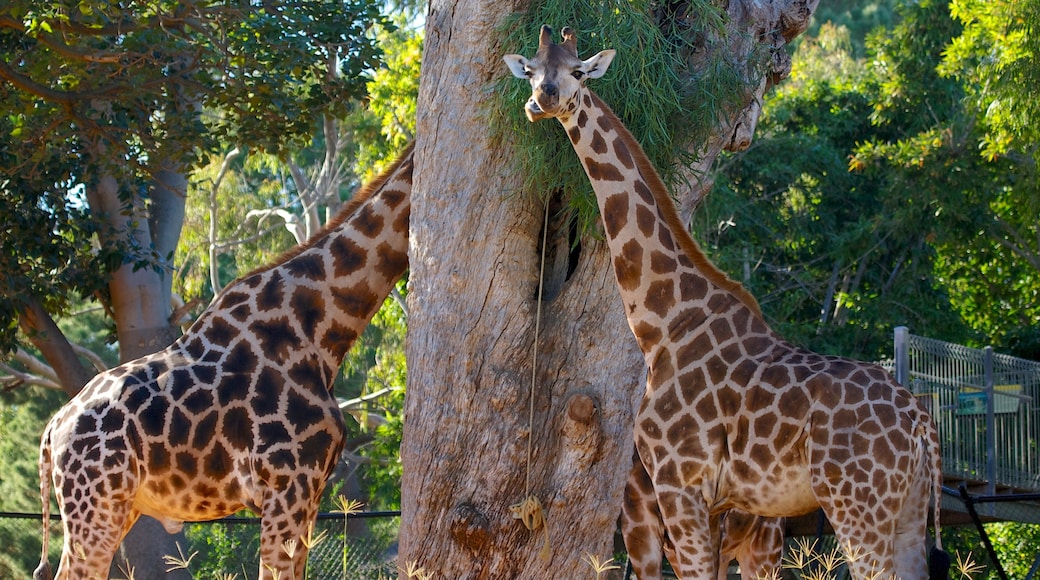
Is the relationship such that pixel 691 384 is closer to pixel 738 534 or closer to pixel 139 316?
pixel 738 534

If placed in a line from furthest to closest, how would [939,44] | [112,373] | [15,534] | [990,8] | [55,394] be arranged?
[55,394] < [15,534] < [939,44] < [990,8] < [112,373]

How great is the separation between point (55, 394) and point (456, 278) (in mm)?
15742

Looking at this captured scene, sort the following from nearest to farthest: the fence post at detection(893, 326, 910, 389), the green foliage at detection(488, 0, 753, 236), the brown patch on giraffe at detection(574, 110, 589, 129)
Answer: the brown patch on giraffe at detection(574, 110, 589, 129)
the green foliage at detection(488, 0, 753, 236)
the fence post at detection(893, 326, 910, 389)

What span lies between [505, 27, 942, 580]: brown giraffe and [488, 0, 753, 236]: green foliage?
14.9 inches

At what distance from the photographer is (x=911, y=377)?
12078 mm

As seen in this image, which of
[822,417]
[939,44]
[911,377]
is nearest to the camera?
[822,417]

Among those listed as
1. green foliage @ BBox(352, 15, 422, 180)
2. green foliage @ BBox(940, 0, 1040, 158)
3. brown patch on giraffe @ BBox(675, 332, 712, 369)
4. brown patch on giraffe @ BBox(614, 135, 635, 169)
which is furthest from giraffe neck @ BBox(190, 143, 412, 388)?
green foliage @ BBox(352, 15, 422, 180)

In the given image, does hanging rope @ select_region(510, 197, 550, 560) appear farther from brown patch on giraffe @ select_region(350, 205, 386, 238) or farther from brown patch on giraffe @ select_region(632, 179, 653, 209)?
brown patch on giraffe @ select_region(350, 205, 386, 238)

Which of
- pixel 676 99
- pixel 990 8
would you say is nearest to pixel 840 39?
pixel 990 8

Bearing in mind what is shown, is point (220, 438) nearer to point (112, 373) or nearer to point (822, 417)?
point (112, 373)

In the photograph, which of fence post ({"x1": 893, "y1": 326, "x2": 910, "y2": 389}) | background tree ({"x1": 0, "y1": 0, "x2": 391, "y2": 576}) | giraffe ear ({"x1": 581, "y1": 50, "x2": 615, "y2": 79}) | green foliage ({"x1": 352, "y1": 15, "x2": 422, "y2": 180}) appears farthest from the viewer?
green foliage ({"x1": 352, "y1": 15, "x2": 422, "y2": 180})

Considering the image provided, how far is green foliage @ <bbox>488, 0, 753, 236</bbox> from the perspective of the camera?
21.2ft

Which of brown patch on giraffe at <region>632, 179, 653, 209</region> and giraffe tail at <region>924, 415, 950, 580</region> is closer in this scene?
giraffe tail at <region>924, 415, 950, 580</region>

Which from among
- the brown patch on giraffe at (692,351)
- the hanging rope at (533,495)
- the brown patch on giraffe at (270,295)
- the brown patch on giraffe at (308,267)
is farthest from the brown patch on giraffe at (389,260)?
the brown patch on giraffe at (692,351)
